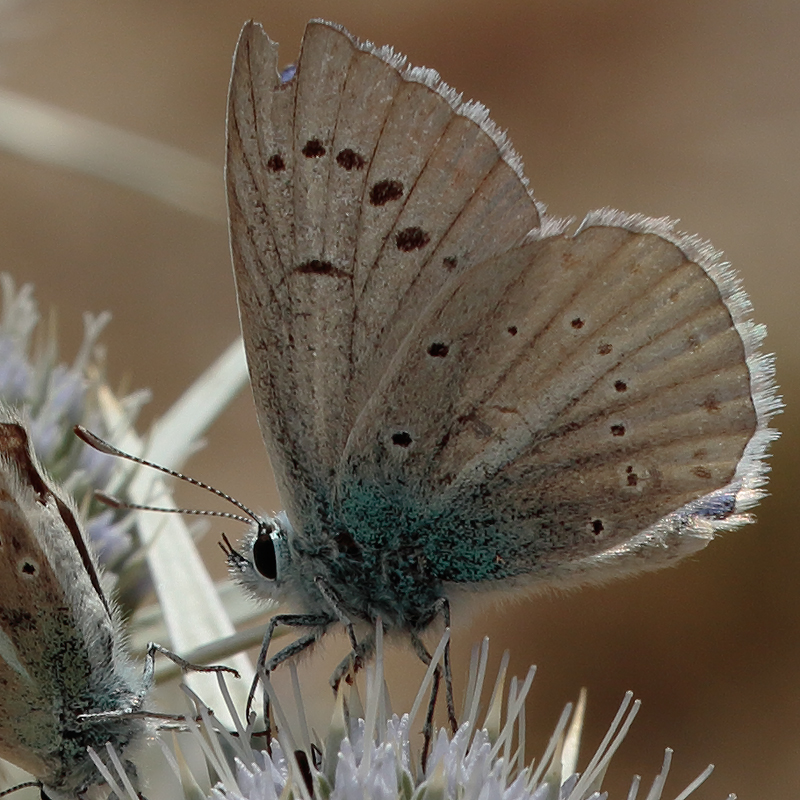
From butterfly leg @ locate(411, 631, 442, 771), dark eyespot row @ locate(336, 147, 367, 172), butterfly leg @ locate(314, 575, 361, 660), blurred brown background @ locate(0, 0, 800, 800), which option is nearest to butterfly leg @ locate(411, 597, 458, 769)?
butterfly leg @ locate(411, 631, 442, 771)

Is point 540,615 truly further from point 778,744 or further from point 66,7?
point 66,7

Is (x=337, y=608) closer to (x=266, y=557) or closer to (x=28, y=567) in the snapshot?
(x=266, y=557)

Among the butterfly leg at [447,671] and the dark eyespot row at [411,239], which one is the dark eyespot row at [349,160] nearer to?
the dark eyespot row at [411,239]

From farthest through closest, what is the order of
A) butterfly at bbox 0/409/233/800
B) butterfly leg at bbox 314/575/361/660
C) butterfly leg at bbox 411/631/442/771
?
1. butterfly leg at bbox 314/575/361/660
2. butterfly leg at bbox 411/631/442/771
3. butterfly at bbox 0/409/233/800

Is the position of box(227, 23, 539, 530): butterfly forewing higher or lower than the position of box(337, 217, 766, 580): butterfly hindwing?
higher

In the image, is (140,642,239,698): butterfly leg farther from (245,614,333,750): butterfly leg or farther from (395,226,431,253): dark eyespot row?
(395,226,431,253): dark eyespot row

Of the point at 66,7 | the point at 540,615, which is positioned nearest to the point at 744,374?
the point at 540,615

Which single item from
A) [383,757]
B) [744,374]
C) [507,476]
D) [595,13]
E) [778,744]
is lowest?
[778,744]

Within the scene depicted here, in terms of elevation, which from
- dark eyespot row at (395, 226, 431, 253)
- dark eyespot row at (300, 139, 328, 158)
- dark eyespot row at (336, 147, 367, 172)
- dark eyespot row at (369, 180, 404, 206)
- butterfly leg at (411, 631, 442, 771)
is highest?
dark eyespot row at (300, 139, 328, 158)

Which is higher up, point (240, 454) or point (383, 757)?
point (240, 454)
